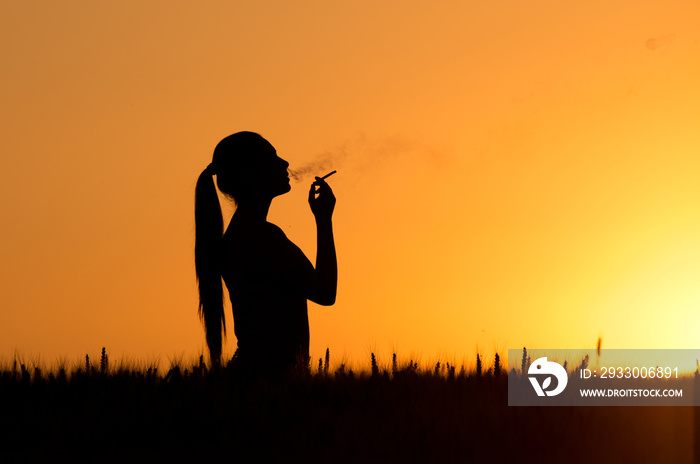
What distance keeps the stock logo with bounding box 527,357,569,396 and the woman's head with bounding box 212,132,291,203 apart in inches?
89.4

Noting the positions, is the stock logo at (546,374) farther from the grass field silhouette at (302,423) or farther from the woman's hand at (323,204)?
the woman's hand at (323,204)

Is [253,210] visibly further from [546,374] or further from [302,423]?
[546,374]

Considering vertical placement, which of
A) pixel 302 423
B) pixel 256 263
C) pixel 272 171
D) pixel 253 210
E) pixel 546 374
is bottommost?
pixel 302 423

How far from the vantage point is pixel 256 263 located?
6422mm

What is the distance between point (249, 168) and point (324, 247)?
0.82 metres

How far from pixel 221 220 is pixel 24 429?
2.44 m

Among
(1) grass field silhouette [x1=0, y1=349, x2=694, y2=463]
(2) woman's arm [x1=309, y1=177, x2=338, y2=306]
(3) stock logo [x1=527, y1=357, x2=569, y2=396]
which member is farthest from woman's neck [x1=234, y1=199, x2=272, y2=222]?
(3) stock logo [x1=527, y1=357, x2=569, y2=396]

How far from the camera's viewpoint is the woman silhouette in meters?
6.41

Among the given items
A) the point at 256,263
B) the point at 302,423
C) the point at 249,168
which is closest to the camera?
the point at 302,423

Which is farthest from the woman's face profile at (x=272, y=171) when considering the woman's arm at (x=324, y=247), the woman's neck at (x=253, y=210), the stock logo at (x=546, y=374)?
the stock logo at (x=546, y=374)

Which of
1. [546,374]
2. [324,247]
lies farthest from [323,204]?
Answer: [546,374]

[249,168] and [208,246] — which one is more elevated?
[249,168]

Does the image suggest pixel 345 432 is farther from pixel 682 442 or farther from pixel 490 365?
pixel 490 365

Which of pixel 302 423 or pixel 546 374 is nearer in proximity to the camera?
pixel 302 423
